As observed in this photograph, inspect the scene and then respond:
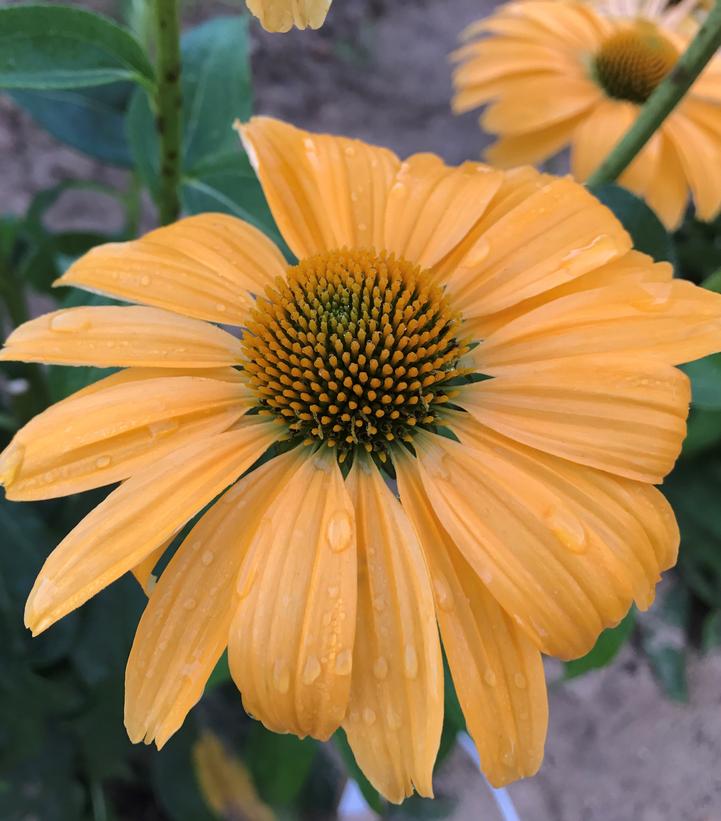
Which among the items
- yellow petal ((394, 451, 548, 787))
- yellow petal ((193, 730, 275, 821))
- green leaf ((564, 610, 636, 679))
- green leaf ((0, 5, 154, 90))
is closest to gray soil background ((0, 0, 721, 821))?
yellow petal ((193, 730, 275, 821))

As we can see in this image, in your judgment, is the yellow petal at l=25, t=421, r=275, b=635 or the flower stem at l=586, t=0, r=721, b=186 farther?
the flower stem at l=586, t=0, r=721, b=186

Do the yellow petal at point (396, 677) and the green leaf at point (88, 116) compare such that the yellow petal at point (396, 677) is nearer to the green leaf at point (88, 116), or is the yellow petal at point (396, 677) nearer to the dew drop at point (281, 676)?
the dew drop at point (281, 676)

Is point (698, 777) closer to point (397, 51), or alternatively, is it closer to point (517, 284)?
point (517, 284)

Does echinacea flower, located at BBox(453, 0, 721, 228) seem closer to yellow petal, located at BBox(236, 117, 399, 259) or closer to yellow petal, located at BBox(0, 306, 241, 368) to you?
yellow petal, located at BBox(236, 117, 399, 259)

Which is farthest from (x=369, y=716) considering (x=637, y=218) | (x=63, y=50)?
(x=63, y=50)

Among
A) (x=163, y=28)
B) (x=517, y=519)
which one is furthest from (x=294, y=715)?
(x=163, y=28)

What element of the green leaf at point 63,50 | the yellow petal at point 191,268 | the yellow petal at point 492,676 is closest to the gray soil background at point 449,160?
the yellow petal at point 492,676
